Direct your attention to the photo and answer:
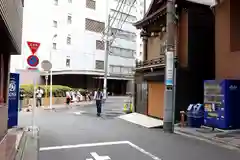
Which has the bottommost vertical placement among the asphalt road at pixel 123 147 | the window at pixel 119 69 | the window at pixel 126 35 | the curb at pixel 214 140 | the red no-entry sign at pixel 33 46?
the curb at pixel 214 140

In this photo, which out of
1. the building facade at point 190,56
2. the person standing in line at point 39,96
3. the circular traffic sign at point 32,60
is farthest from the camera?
the person standing in line at point 39,96

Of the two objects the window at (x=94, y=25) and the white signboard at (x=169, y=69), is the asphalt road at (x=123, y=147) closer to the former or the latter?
the white signboard at (x=169, y=69)

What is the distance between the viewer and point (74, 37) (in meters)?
45.2

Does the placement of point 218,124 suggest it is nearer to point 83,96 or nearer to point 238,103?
point 238,103

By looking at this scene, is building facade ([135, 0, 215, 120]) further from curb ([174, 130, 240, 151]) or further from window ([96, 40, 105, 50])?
window ([96, 40, 105, 50])

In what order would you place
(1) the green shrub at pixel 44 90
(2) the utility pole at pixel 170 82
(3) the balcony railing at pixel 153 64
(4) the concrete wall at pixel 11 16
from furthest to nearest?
(1) the green shrub at pixel 44 90 < (3) the balcony railing at pixel 153 64 < (2) the utility pole at pixel 170 82 < (4) the concrete wall at pixel 11 16

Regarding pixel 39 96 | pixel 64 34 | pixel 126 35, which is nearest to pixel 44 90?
pixel 39 96

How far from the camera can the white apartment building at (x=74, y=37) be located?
1671 inches

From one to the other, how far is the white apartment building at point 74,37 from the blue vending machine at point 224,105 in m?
27.8

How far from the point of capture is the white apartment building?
1671 inches

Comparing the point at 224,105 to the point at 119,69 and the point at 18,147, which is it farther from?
the point at 119,69

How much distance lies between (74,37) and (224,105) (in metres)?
35.4

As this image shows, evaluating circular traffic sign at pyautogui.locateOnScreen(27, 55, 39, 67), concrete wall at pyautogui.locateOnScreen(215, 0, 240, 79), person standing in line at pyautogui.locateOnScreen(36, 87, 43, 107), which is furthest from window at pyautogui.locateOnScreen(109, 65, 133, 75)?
circular traffic sign at pyautogui.locateOnScreen(27, 55, 39, 67)

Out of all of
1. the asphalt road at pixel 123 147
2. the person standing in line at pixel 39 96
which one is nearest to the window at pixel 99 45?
the person standing in line at pixel 39 96
